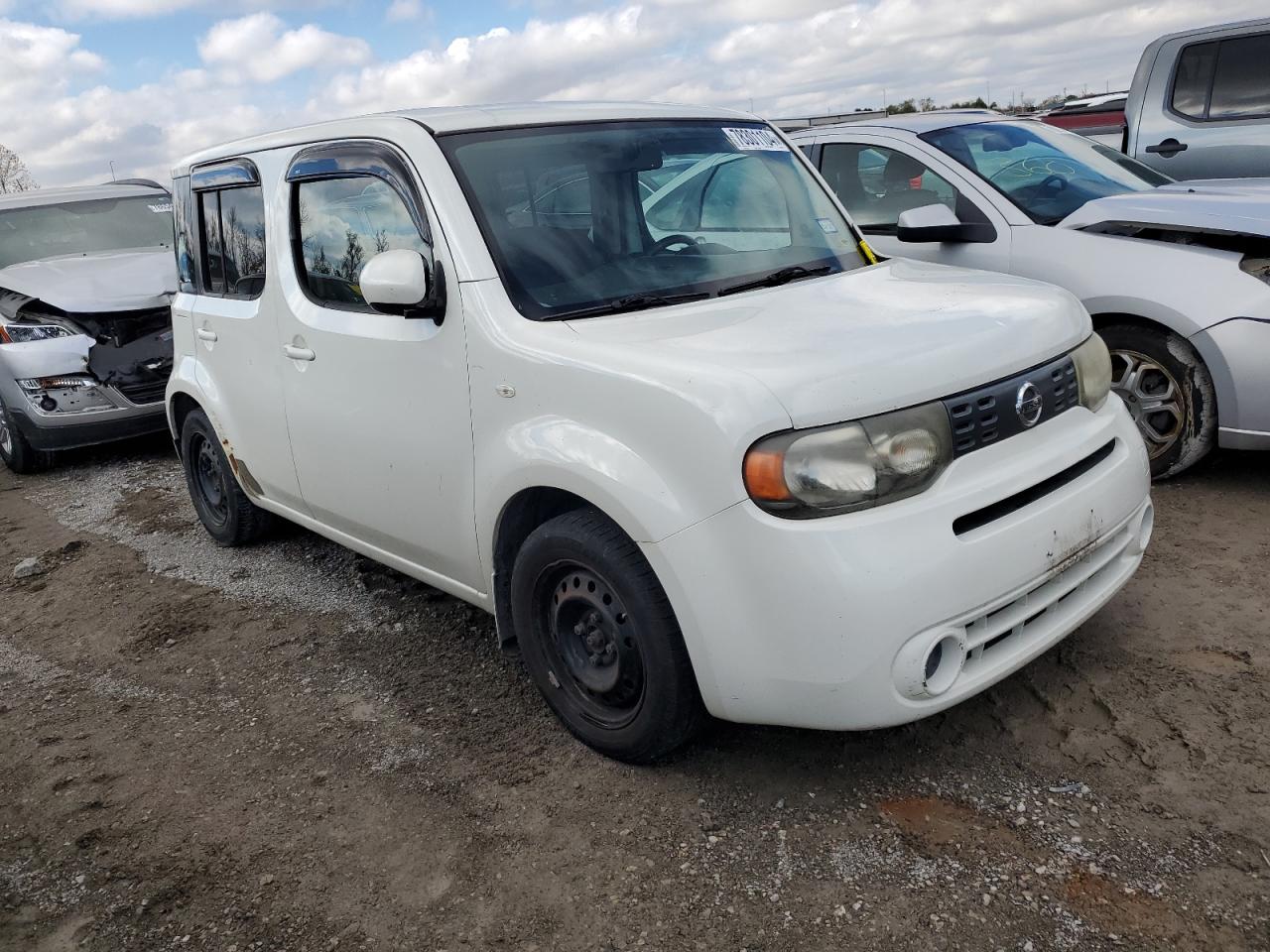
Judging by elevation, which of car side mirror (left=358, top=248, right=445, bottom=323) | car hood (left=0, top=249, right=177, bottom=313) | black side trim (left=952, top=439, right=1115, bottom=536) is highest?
car side mirror (left=358, top=248, right=445, bottom=323)

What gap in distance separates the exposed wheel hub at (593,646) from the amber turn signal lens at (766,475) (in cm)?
52

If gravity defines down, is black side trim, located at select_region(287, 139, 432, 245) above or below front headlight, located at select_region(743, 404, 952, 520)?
above

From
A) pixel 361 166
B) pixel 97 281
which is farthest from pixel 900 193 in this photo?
pixel 97 281

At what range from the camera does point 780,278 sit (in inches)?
126

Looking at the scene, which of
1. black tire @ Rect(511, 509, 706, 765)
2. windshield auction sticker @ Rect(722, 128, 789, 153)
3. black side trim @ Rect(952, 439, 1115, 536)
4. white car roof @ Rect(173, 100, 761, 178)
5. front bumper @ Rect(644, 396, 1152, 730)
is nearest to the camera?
front bumper @ Rect(644, 396, 1152, 730)

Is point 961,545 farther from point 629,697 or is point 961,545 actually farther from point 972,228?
point 972,228

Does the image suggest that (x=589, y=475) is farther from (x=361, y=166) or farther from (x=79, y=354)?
(x=79, y=354)

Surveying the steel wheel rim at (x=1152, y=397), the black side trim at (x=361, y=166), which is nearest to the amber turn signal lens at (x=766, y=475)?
the black side trim at (x=361, y=166)

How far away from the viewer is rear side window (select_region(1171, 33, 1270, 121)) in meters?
6.55

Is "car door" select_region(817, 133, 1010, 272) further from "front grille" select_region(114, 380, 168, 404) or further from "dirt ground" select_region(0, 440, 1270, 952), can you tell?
"front grille" select_region(114, 380, 168, 404)

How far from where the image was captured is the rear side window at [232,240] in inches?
157

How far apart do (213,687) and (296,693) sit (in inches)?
13.8

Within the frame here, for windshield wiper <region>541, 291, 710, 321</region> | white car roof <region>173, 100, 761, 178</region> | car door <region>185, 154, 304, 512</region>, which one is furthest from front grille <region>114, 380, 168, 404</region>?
windshield wiper <region>541, 291, 710, 321</region>

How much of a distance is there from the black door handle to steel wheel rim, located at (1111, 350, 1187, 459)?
305 centimetres
